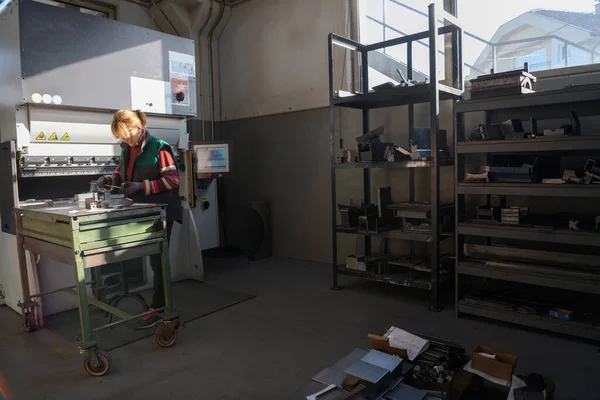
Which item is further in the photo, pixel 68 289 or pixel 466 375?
pixel 68 289

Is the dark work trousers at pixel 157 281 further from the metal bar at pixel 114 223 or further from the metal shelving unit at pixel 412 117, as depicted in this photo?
the metal shelving unit at pixel 412 117

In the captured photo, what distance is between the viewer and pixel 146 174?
2.75 metres

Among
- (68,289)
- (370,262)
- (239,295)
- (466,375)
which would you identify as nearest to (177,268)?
(239,295)

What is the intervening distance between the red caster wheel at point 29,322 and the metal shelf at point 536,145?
2.87 metres

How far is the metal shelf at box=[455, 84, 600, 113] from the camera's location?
2.26m

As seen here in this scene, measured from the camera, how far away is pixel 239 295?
340 centimetres

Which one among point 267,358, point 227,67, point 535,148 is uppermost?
point 227,67

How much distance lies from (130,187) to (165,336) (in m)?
0.91

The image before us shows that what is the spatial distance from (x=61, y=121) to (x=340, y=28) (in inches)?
97.0

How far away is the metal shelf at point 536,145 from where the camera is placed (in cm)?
224

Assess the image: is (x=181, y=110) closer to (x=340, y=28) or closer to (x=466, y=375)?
(x=340, y=28)

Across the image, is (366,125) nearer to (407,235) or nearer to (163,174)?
(407,235)

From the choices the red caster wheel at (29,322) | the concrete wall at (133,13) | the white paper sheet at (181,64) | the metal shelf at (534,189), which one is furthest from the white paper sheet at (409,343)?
the concrete wall at (133,13)

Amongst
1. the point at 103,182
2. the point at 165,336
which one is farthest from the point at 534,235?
the point at 103,182
